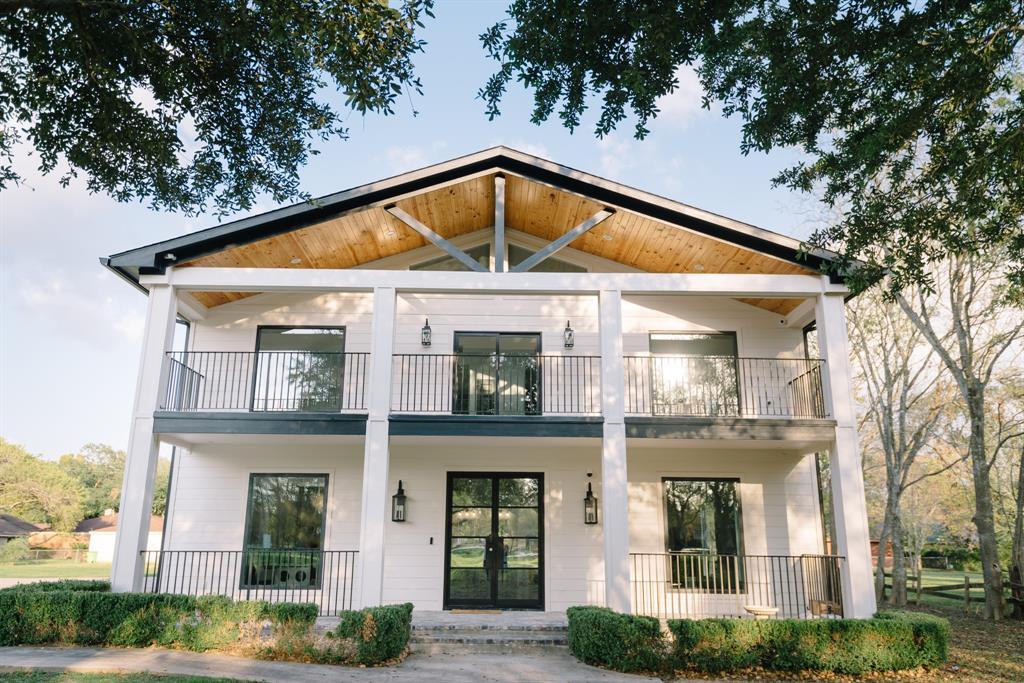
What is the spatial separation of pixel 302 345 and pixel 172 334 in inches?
93.3

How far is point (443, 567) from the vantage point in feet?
39.2

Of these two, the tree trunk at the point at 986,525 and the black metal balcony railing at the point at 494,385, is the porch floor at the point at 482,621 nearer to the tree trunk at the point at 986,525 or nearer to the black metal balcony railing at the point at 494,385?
the black metal balcony railing at the point at 494,385

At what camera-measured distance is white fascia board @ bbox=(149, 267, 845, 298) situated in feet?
35.8

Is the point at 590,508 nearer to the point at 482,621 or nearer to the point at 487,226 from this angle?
the point at 482,621

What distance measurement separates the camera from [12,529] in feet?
126

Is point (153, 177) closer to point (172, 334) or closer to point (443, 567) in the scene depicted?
point (172, 334)

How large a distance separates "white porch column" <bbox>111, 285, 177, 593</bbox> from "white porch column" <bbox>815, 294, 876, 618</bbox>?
978 cm

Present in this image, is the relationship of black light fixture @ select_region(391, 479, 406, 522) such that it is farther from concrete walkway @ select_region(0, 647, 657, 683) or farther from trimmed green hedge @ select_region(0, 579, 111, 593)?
trimmed green hedge @ select_region(0, 579, 111, 593)

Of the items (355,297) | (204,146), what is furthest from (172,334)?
(204,146)

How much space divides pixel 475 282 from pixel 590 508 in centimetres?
443

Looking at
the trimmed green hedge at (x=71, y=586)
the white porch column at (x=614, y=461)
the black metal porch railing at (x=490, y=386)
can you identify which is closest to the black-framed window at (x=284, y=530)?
the black metal porch railing at (x=490, y=386)

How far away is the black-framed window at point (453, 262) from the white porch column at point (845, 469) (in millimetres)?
5892

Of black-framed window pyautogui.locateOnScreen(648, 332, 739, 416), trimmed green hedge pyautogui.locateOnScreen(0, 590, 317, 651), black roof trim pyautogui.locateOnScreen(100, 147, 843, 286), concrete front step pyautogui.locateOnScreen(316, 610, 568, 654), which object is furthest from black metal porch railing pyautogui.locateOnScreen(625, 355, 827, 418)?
trimmed green hedge pyautogui.locateOnScreen(0, 590, 317, 651)

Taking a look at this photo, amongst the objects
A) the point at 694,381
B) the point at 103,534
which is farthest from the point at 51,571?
the point at 694,381
